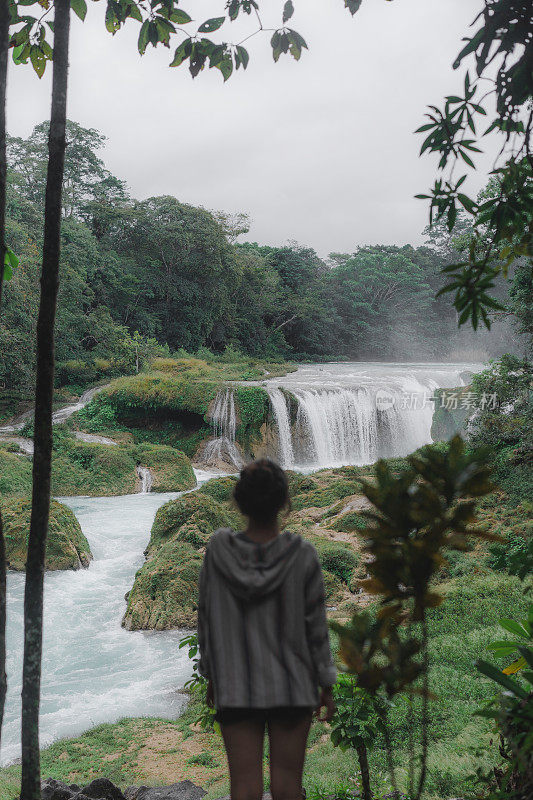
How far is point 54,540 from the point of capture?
8.55m

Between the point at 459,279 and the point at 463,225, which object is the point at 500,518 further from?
the point at 463,225

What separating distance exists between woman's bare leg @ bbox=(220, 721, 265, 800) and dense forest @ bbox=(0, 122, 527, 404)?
8.48m

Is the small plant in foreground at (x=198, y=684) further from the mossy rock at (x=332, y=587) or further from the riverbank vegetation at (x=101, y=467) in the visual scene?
the riverbank vegetation at (x=101, y=467)

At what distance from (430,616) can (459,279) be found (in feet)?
17.1

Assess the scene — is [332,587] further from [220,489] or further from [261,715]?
[261,715]

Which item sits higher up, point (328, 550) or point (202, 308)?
point (202, 308)

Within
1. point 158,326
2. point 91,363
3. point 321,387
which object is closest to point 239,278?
point 158,326

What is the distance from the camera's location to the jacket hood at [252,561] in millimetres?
1475

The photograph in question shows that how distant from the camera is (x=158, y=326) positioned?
981 inches

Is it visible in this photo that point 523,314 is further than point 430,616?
Yes

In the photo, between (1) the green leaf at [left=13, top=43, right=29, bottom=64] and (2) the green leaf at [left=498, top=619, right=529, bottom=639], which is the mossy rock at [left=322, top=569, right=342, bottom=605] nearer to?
(2) the green leaf at [left=498, top=619, right=529, bottom=639]

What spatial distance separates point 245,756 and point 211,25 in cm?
219

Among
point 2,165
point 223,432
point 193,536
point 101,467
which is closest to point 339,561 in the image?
point 193,536

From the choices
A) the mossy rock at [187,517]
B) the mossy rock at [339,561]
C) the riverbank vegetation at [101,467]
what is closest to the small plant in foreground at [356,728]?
the mossy rock at [339,561]
